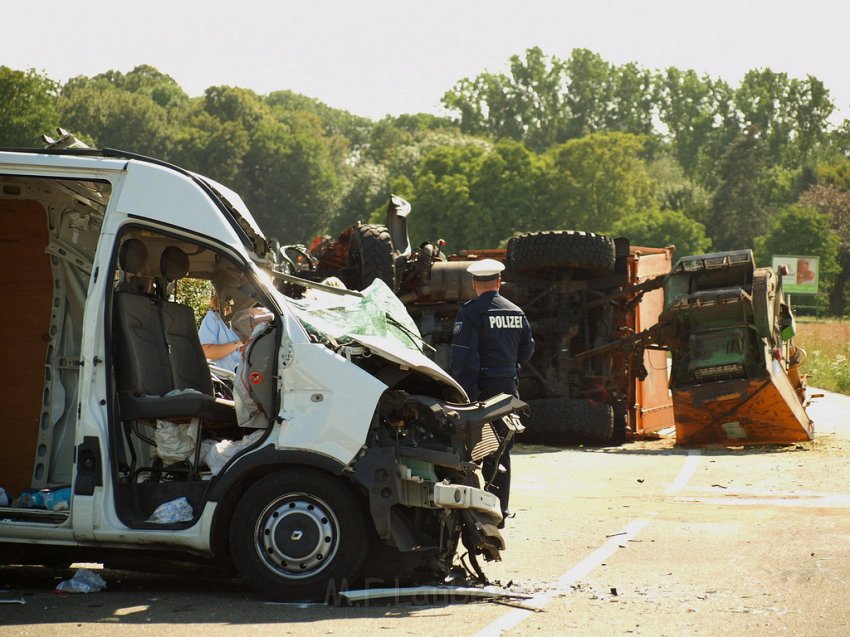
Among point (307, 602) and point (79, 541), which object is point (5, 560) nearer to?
point (79, 541)

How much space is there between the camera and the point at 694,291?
54.0ft

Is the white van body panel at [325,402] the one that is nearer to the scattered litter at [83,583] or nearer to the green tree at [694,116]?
the scattered litter at [83,583]

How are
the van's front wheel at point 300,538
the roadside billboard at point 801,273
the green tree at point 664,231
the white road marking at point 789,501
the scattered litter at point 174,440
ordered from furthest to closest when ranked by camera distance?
1. the green tree at point 664,231
2. the roadside billboard at point 801,273
3. the white road marking at point 789,501
4. the scattered litter at point 174,440
5. the van's front wheel at point 300,538

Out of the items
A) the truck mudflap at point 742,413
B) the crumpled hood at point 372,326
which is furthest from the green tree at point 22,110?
the crumpled hood at point 372,326

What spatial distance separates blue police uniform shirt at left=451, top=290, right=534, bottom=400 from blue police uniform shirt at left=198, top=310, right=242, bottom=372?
1550 millimetres

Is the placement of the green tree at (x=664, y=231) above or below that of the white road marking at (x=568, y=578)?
above

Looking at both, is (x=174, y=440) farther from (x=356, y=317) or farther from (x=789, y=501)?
(x=789, y=501)

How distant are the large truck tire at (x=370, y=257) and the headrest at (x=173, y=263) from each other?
775 cm

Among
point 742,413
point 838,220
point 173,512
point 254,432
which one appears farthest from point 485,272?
point 838,220

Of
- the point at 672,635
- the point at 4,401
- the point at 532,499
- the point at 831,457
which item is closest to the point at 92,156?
the point at 4,401

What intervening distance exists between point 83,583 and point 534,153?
10335cm

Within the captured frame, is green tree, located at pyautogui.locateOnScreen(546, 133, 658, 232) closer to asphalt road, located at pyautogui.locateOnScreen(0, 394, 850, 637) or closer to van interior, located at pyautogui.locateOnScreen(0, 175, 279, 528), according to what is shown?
asphalt road, located at pyautogui.locateOnScreen(0, 394, 850, 637)

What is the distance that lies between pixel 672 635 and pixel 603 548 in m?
2.68

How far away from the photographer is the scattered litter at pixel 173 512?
7254mm
